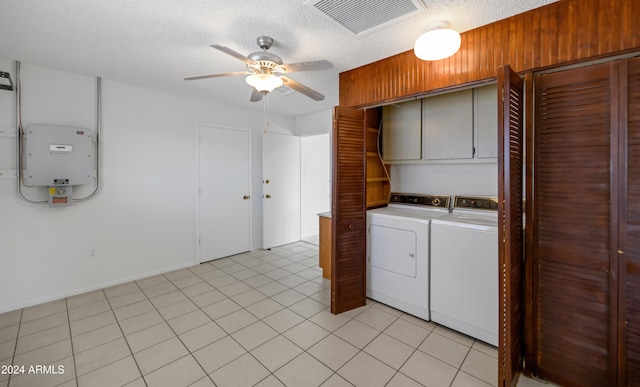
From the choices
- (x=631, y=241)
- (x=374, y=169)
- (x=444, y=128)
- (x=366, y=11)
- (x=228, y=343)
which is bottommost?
(x=228, y=343)

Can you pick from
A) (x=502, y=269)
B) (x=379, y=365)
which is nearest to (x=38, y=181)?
(x=379, y=365)

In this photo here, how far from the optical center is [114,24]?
1.99m

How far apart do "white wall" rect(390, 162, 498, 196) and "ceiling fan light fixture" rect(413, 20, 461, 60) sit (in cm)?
126

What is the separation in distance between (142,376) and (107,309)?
130 centimetres

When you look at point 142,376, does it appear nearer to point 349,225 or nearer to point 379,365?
point 379,365

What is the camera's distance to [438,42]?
1823 mm

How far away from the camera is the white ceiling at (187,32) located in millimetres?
1772

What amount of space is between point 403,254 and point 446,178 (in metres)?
1.02

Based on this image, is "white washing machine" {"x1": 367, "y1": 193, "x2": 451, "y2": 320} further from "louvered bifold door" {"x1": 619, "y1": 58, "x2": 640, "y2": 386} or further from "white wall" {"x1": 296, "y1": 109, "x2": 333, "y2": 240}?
"white wall" {"x1": 296, "y1": 109, "x2": 333, "y2": 240}

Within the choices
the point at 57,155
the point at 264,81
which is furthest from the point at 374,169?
the point at 57,155

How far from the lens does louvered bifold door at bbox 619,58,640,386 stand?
4.85 ft

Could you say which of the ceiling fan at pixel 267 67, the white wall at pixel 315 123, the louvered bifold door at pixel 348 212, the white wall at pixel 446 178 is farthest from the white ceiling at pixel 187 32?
the white wall at pixel 315 123

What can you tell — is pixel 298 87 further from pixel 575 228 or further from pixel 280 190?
pixel 280 190

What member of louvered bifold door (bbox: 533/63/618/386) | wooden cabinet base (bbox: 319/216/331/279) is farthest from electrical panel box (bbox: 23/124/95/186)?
louvered bifold door (bbox: 533/63/618/386)
